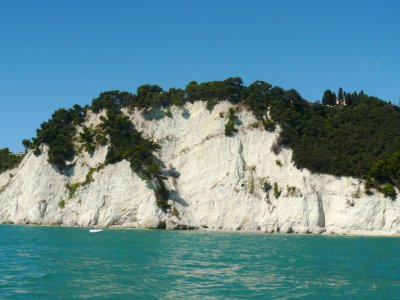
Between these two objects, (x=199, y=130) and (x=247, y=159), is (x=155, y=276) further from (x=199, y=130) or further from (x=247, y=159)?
(x=199, y=130)

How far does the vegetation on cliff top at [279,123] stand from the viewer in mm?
61000

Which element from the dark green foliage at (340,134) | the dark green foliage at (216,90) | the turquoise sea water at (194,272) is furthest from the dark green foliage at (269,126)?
the turquoise sea water at (194,272)

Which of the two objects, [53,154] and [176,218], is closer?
[176,218]

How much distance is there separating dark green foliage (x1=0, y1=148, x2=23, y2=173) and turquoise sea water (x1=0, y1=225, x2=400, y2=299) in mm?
48285

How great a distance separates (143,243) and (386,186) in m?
31.0

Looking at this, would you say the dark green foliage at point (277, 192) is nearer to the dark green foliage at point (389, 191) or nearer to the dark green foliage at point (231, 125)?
the dark green foliage at point (231, 125)

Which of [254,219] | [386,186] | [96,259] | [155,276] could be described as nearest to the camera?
[155,276]

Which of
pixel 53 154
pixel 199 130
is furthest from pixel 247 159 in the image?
pixel 53 154

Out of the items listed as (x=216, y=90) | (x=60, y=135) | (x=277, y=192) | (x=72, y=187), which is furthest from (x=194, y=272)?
(x=60, y=135)

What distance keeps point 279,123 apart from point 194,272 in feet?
153

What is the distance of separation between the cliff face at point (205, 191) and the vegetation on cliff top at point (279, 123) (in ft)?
5.22

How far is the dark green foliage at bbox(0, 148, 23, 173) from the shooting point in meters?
81.4

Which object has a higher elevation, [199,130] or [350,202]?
[199,130]

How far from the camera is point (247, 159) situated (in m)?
67.0
